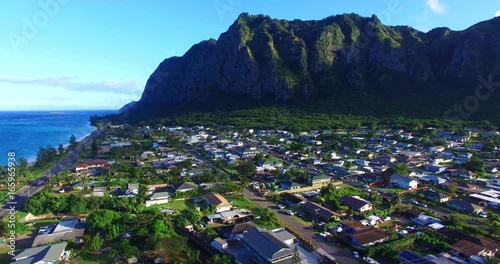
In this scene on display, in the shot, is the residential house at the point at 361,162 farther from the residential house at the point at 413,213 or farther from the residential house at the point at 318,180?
the residential house at the point at 413,213

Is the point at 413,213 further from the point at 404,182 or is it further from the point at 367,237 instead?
the point at 404,182

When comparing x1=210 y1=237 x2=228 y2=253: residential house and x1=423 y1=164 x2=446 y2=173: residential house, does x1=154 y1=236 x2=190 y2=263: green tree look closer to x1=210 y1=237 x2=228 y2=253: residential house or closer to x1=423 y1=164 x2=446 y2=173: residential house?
x1=210 y1=237 x2=228 y2=253: residential house

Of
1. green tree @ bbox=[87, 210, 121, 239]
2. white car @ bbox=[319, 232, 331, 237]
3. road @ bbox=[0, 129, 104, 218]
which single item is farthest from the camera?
road @ bbox=[0, 129, 104, 218]

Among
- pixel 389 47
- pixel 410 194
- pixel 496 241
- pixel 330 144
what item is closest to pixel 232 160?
pixel 330 144

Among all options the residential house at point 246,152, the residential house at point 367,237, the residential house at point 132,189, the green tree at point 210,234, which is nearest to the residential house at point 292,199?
the residential house at point 367,237

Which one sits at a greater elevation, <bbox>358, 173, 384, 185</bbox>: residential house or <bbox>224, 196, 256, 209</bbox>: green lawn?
<bbox>224, 196, 256, 209</bbox>: green lawn

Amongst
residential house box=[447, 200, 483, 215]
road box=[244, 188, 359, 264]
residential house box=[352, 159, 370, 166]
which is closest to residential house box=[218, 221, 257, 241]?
road box=[244, 188, 359, 264]
